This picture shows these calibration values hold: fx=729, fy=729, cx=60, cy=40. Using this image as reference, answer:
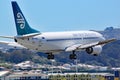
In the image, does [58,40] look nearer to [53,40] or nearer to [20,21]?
[53,40]

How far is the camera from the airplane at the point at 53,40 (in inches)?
5581

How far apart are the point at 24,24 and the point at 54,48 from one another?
769 centimetres

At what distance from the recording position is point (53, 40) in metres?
147

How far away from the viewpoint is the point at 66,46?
14738 cm

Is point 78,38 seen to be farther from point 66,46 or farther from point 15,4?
point 15,4

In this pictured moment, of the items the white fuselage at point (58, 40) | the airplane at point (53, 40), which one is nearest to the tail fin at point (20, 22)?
the airplane at point (53, 40)

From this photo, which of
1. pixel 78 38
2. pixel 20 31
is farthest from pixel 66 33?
pixel 20 31

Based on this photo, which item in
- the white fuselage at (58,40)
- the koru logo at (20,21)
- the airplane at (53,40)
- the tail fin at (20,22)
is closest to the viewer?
the airplane at (53,40)

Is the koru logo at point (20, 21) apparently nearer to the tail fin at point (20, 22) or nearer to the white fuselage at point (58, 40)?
the tail fin at point (20, 22)

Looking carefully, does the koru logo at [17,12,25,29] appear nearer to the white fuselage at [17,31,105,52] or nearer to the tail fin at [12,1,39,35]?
the tail fin at [12,1,39,35]

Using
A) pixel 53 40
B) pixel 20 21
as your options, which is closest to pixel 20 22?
pixel 20 21

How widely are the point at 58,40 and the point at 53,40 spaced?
125cm

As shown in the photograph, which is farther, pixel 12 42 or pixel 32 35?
pixel 12 42

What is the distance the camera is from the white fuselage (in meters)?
143
